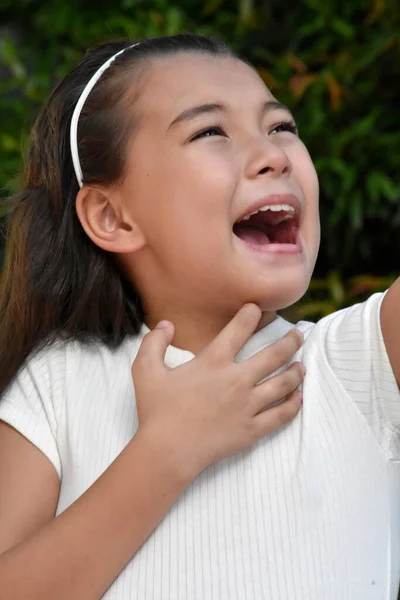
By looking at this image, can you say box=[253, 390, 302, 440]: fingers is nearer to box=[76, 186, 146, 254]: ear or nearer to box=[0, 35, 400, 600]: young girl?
box=[0, 35, 400, 600]: young girl

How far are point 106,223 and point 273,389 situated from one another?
0.45 meters

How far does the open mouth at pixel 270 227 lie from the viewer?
1502 millimetres

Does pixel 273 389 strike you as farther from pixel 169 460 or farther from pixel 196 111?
pixel 196 111

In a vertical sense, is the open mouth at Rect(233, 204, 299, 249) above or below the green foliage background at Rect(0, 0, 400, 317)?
below

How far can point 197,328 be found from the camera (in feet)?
5.16

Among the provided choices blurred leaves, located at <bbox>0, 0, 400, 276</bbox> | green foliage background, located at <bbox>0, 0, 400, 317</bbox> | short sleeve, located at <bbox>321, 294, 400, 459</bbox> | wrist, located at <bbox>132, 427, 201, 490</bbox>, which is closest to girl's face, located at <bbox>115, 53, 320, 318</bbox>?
short sleeve, located at <bbox>321, 294, 400, 459</bbox>

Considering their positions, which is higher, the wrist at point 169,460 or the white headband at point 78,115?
the white headband at point 78,115

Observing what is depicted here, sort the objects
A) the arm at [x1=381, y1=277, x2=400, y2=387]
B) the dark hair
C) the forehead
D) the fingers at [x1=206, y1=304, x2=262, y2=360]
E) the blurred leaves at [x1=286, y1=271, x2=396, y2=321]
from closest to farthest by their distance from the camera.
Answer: the arm at [x1=381, y1=277, x2=400, y2=387]
the fingers at [x1=206, y1=304, x2=262, y2=360]
the forehead
the dark hair
the blurred leaves at [x1=286, y1=271, x2=396, y2=321]

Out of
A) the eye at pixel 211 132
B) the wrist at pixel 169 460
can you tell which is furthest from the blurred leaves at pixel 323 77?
the wrist at pixel 169 460

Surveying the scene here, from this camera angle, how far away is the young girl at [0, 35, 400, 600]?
4.43 feet

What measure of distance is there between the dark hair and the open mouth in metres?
0.24

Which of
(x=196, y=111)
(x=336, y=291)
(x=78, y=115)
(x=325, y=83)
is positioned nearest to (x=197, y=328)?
(x=196, y=111)

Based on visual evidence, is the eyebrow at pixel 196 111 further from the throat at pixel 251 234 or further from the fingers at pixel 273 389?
the fingers at pixel 273 389

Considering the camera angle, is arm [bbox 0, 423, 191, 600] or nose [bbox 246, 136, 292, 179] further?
nose [bbox 246, 136, 292, 179]
